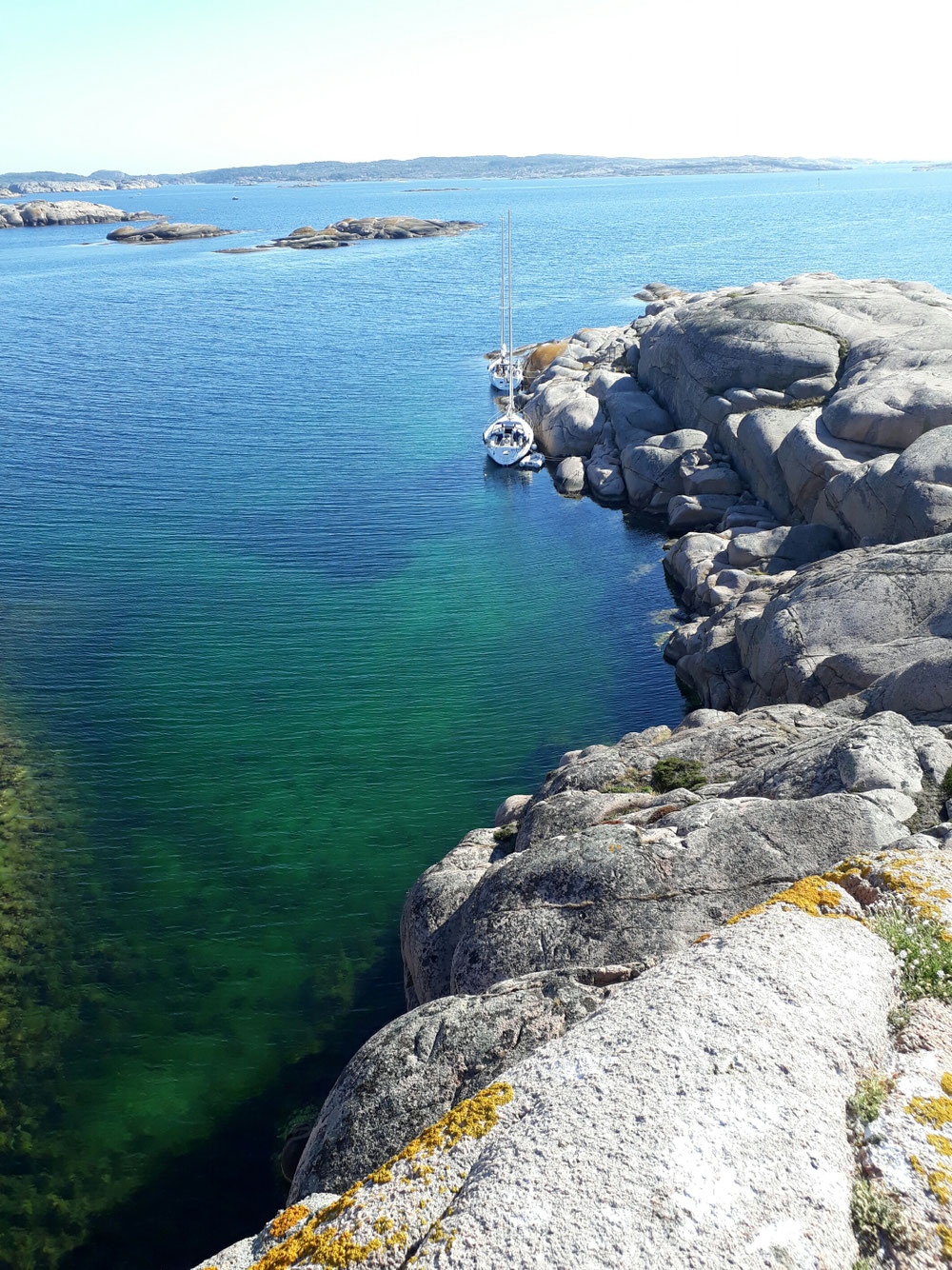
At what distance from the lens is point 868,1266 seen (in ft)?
20.8

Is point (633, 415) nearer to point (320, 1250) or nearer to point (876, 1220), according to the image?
point (876, 1220)

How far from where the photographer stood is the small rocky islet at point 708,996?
663cm

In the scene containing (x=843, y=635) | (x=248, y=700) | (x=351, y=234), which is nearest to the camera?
(x=843, y=635)

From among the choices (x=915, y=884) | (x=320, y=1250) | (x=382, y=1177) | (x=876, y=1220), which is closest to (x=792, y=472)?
(x=915, y=884)

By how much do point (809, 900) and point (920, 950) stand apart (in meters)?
1.27

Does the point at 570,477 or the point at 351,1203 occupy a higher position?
the point at 351,1203

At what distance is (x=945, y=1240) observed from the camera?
252 inches

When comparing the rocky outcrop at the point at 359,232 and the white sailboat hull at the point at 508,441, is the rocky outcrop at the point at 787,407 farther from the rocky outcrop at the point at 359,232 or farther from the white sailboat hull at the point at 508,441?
the rocky outcrop at the point at 359,232

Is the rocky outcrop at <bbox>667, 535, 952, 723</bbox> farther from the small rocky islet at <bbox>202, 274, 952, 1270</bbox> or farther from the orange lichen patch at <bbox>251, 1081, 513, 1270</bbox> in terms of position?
the orange lichen patch at <bbox>251, 1081, 513, 1270</bbox>

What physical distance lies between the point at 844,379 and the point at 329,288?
92.8m

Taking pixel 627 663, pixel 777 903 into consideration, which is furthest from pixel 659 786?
pixel 627 663

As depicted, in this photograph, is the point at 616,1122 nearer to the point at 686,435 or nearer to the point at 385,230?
the point at 686,435

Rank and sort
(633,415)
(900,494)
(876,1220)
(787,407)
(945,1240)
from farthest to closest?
1. (633,415)
2. (787,407)
3. (900,494)
4. (876,1220)
5. (945,1240)

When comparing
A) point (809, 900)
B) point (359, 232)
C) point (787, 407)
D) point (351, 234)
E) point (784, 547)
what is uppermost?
point (359, 232)
